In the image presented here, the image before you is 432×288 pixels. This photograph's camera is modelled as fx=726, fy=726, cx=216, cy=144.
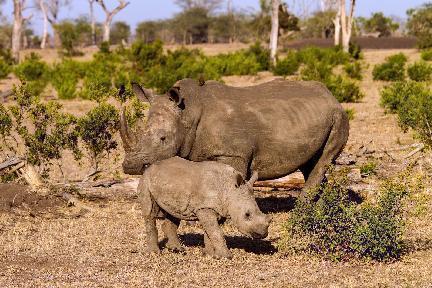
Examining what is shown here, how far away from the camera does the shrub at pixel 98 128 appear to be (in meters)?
11.1

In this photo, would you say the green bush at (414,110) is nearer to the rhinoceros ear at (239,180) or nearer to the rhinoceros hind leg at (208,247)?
the rhinoceros ear at (239,180)

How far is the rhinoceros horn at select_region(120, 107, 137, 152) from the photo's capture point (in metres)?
7.59

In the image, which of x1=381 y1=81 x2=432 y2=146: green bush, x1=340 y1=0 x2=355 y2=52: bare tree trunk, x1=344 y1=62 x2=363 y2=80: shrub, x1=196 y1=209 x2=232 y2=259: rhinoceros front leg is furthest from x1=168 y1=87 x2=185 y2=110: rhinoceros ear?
x1=340 y1=0 x2=355 y2=52: bare tree trunk

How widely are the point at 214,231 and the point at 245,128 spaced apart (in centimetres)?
180

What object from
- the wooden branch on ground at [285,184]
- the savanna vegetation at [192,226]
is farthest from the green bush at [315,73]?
the wooden branch on ground at [285,184]

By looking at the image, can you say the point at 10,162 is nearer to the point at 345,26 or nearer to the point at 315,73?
the point at 315,73

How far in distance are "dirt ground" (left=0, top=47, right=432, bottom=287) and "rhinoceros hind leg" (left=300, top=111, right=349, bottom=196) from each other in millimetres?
644

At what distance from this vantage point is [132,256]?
7.16 metres

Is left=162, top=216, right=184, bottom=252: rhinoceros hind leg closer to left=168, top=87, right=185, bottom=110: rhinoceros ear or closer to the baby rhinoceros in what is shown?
the baby rhinoceros

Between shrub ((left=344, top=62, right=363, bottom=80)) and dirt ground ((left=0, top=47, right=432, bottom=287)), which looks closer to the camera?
dirt ground ((left=0, top=47, right=432, bottom=287))

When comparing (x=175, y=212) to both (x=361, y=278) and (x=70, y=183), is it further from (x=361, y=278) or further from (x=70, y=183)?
(x=70, y=183)

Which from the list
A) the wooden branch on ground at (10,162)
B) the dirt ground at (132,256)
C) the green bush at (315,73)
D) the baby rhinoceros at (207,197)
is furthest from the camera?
the green bush at (315,73)

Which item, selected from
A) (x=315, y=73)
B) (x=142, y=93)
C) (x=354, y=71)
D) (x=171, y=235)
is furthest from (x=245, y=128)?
(x=354, y=71)

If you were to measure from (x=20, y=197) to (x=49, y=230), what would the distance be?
1.44 metres
